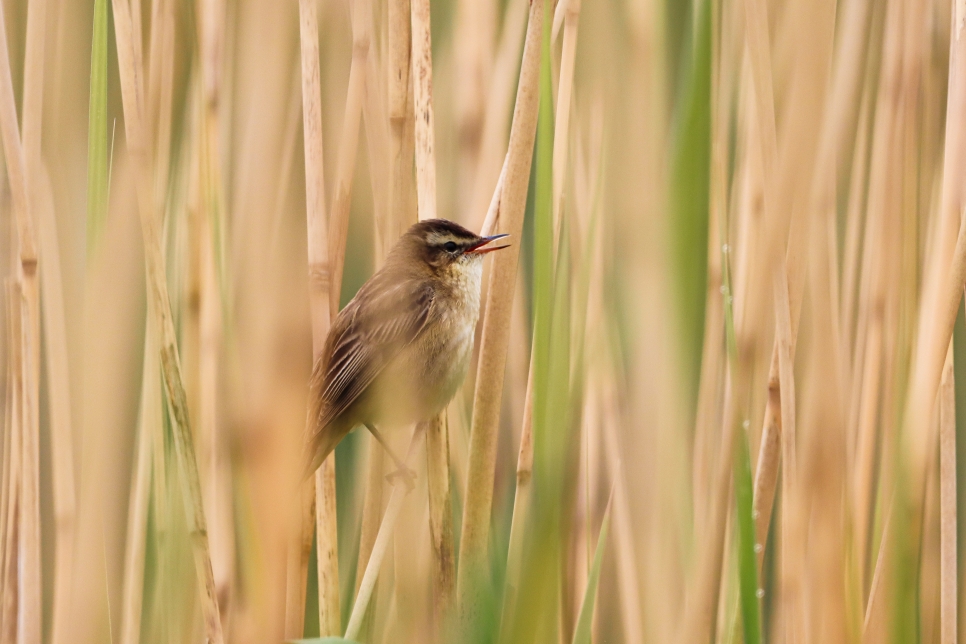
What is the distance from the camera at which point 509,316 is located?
152 centimetres

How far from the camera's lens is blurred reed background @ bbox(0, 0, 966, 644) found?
3.79 ft

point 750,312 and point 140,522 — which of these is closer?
point 750,312

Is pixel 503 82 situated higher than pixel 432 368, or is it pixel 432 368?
pixel 503 82

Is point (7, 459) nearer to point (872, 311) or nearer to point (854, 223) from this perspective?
point (872, 311)

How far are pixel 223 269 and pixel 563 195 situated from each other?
0.63 meters

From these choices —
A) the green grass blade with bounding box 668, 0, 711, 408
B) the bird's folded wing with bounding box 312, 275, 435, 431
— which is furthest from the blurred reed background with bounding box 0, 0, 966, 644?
the bird's folded wing with bounding box 312, 275, 435, 431

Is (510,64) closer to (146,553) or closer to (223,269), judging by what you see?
(223,269)

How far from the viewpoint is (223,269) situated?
149cm

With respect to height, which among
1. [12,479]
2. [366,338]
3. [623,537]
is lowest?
[623,537]

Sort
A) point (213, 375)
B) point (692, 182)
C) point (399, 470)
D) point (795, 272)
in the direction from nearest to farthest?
point (692, 182), point (795, 272), point (399, 470), point (213, 375)

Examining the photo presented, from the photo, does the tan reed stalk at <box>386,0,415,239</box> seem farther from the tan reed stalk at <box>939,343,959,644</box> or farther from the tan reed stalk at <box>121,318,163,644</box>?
the tan reed stalk at <box>939,343,959,644</box>

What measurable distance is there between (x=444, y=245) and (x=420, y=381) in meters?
0.36

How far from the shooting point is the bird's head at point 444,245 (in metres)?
1.84

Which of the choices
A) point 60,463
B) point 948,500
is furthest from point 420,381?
point 948,500
